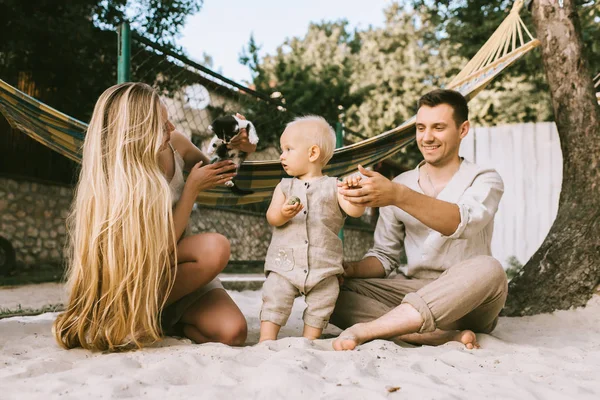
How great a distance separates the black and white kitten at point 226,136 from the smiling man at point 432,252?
52 centimetres

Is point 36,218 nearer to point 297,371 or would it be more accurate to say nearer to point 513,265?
point 513,265

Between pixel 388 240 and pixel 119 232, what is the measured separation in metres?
1.06

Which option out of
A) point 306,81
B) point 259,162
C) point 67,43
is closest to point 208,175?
point 259,162

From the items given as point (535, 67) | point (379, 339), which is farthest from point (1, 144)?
point (535, 67)

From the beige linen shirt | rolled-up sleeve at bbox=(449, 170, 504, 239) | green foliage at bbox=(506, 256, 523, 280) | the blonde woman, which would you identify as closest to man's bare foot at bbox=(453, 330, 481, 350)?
the beige linen shirt

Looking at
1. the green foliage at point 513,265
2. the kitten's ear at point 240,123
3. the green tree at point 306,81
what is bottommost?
the green foliage at point 513,265

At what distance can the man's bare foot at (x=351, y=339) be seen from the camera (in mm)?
1612

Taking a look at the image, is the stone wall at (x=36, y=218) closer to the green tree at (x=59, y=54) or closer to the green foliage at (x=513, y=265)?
the green tree at (x=59, y=54)

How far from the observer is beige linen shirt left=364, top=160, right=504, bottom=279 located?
6.00 ft

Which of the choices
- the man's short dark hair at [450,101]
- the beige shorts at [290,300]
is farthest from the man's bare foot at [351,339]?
the man's short dark hair at [450,101]

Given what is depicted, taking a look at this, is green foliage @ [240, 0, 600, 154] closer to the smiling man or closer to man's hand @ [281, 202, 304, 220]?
A: the smiling man

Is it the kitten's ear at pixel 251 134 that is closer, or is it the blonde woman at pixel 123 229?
the blonde woman at pixel 123 229

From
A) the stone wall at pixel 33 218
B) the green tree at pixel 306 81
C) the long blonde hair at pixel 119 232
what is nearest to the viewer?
the long blonde hair at pixel 119 232

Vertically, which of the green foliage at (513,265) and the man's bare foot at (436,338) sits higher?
the man's bare foot at (436,338)
